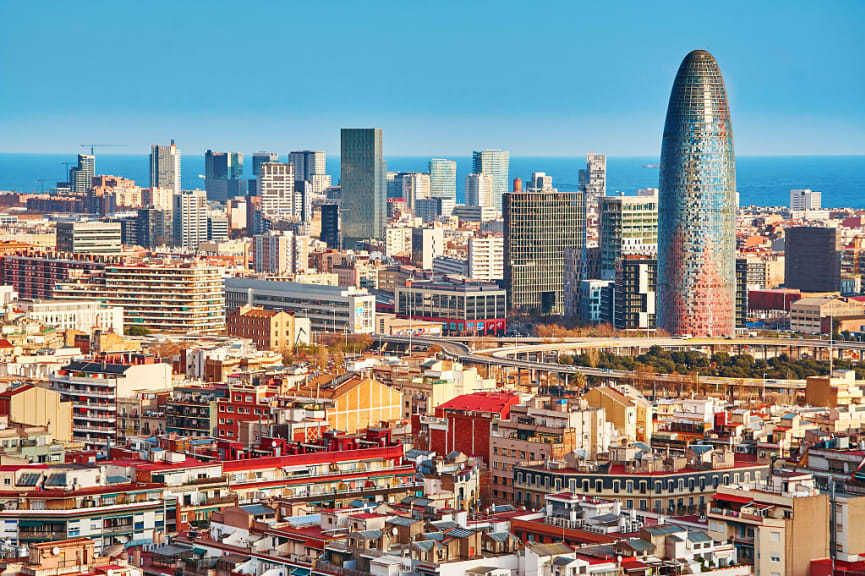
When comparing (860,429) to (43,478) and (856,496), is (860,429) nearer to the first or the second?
(856,496)

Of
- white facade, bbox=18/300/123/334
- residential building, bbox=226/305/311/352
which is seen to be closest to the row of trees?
residential building, bbox=226/305/311/352

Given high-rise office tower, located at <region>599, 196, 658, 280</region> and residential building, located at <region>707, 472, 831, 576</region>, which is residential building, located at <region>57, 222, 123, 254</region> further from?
residential building, located at <region>707, 472, 831, 576</region>

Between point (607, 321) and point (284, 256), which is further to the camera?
point (284, 256)

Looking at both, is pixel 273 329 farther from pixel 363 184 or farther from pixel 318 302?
pixel 363 184

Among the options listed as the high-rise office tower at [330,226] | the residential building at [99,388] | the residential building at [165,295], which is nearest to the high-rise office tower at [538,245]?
the residential building at [165,295]

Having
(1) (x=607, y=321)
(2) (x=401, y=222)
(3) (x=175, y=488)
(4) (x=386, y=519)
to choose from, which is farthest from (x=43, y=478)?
(2) (x=401, y=222)

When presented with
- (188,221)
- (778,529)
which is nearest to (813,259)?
(188,221)
